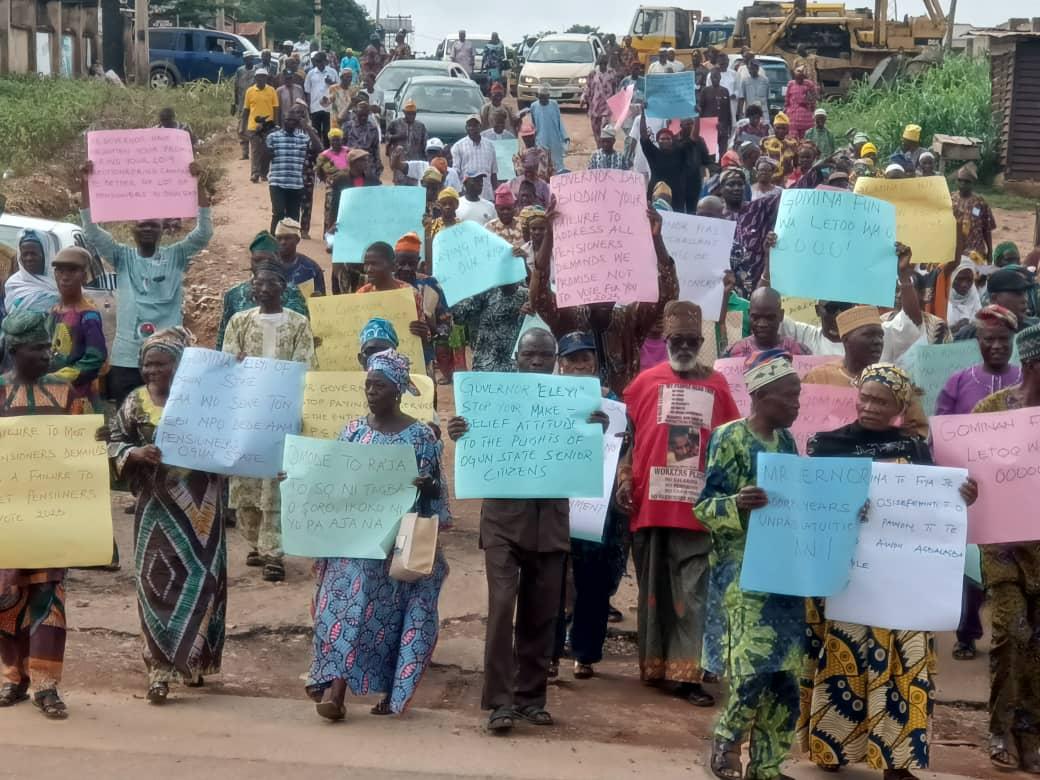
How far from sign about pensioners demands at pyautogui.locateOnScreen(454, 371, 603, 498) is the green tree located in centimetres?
6111

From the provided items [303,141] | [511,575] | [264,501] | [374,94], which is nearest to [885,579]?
[511,575]

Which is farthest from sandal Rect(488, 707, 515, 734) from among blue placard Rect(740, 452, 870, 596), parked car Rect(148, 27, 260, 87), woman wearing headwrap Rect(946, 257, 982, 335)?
parked car Rect(148, 27, 260, 87)

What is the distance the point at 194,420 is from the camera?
6.97m

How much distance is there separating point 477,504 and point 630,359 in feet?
9.38

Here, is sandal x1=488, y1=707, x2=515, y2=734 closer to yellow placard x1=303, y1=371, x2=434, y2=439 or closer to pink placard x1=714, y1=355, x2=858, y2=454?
yellow placard x1=303, y1=371, x2=434, y2=439

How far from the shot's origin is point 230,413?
719cm

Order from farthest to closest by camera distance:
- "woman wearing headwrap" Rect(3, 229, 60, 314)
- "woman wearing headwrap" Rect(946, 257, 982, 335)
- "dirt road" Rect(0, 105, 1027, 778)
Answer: "woman wearing headwrap" Rect(946, 257, 982, 335)
"woman wearing headwrap" Rect(3, 229, 60, 314)
"dirt road" Rect(0, 105, 1027, 778)

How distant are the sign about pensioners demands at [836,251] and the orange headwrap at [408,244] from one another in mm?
2889

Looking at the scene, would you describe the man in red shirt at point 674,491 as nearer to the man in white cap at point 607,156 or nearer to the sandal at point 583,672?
the sandal at point 583,672

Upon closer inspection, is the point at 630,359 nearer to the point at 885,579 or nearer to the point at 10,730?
the point at 885,579

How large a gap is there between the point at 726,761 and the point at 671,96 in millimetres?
11318

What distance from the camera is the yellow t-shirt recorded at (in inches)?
901

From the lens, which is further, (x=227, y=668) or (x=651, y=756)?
(x=227, y=668)

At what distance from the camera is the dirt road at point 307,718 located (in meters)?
6.17
